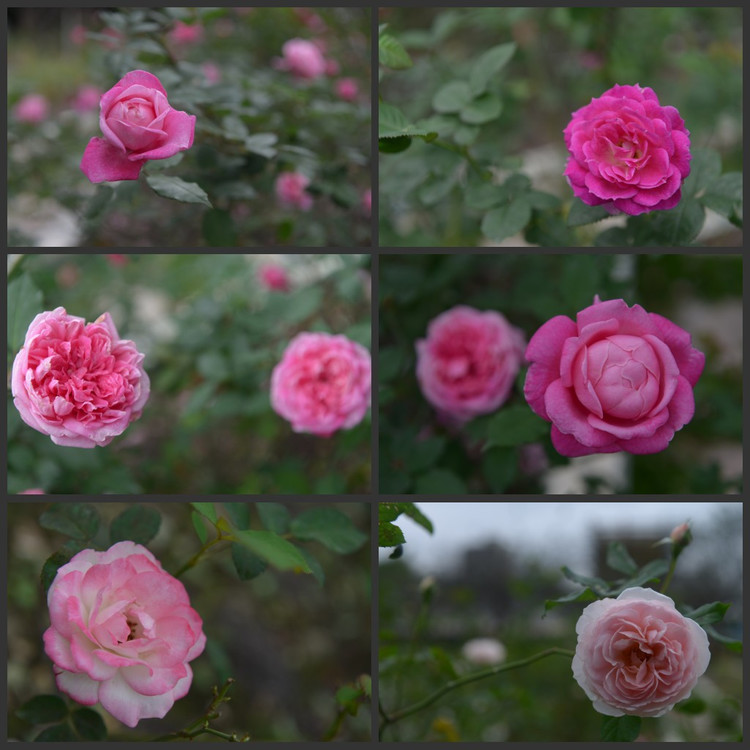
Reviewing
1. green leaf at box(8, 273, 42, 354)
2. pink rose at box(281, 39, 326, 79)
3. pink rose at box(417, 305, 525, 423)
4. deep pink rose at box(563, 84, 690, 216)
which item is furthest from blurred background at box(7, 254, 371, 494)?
deep pink rose at box(563, 84, 690, 216)

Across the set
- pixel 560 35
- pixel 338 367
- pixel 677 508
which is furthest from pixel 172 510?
pixel 560 35

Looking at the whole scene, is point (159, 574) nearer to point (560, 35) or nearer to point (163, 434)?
point (163, 434)

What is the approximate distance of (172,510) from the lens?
1.51 metres

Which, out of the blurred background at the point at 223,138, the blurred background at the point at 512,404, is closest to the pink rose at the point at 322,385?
the blurred background at the point at 512,404

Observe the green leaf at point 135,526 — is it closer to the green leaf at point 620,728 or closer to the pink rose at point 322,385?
the pink rose at point 322,385

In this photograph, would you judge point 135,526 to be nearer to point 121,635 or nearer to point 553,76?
point 121,635

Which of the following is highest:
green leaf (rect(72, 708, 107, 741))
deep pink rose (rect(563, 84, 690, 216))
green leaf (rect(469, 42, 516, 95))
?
green leaf (rect(469, 42, 516, 95))

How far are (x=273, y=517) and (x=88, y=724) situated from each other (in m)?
0.28

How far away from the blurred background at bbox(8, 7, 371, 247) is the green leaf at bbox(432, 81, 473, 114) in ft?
0.51

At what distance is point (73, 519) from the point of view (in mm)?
688

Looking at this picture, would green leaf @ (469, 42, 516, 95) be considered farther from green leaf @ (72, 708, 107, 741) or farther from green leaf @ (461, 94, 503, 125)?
green leaf @ (72, 708, 107, 741)

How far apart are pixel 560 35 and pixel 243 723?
187 centimetres

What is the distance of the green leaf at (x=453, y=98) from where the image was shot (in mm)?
777

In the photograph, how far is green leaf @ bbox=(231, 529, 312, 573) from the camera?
604 millimetres
